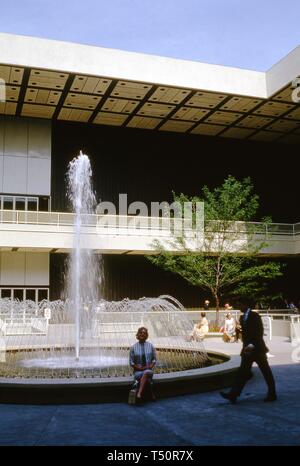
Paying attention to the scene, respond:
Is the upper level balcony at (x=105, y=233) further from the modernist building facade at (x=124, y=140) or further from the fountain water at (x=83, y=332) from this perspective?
the fountain water at (x=83, y=332)

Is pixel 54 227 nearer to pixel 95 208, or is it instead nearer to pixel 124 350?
pixel 95 208

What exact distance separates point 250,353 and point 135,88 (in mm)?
21321

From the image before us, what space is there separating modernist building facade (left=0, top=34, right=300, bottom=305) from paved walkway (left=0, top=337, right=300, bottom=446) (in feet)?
66.4

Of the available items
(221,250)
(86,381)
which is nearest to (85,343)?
(86,381)

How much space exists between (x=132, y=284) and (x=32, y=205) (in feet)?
26.8

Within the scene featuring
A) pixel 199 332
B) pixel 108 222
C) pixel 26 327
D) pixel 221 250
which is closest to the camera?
pixel 199 332

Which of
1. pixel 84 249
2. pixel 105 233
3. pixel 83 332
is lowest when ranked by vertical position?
pixel 83 332

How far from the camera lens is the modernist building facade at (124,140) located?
26.0 meters

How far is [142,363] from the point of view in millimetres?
8367

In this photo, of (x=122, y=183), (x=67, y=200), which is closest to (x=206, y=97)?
(x=122, y=183)

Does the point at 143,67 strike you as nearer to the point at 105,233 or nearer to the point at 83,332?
the point at 105,233

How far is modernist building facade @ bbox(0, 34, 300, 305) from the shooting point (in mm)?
26016

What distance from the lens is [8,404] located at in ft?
26.9

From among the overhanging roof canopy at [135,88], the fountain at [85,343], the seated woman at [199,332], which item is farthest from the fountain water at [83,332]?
the overhanging roof canopy at [135,88]
